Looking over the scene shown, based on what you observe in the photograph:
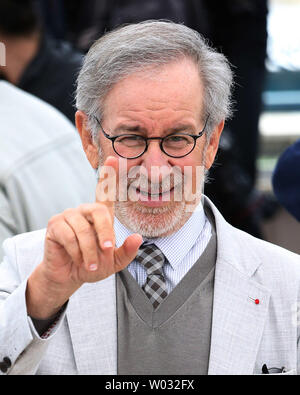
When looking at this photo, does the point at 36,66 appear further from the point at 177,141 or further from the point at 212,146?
the point at 177,141

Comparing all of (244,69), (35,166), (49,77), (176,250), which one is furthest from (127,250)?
(244,69)

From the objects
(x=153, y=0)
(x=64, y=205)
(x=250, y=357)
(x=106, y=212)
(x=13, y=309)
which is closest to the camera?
(x=106, y=212)

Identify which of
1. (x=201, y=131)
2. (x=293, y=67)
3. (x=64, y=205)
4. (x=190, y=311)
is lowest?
(x=293, y=67)

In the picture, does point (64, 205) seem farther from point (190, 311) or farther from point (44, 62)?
point (44, 62)

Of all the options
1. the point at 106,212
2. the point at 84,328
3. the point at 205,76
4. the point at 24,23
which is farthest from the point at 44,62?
the point at 106,212

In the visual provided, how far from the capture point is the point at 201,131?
2.12m

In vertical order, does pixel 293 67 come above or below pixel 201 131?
below

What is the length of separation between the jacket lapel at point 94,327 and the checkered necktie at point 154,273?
10cm

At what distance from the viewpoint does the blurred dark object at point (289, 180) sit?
2.51 metres

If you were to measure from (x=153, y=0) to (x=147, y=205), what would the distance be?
2.82 m

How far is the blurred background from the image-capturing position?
3.87 m

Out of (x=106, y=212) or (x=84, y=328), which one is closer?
(x=106, y=212)

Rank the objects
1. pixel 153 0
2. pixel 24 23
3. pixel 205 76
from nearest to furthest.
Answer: pixel 205 76 → pixel 24 23 → pixel 153 0

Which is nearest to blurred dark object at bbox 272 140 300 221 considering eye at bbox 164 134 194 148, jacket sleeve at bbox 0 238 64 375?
eye at bbox 164 134 194 148
